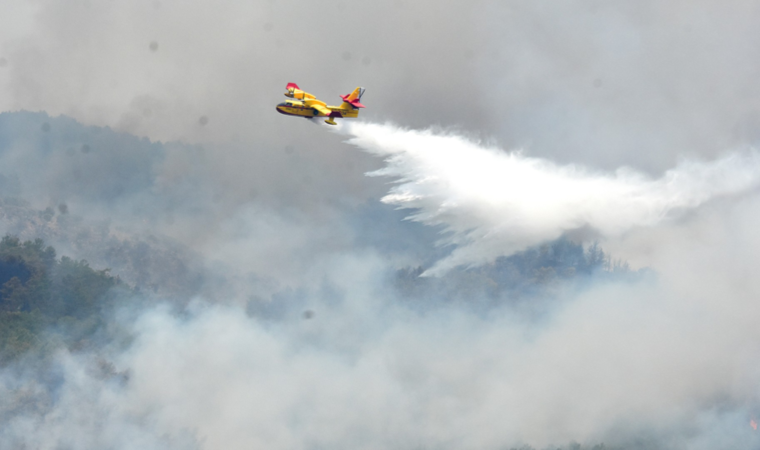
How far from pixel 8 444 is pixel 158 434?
13.4 meters

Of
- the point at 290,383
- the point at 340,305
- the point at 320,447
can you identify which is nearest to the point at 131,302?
the point at 340,305

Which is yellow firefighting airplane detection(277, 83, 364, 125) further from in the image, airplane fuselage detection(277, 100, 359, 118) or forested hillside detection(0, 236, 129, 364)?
forested hillside detection(0, 236, 129, 364)

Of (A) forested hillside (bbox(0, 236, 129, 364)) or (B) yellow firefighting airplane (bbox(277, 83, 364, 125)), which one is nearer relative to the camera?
(B) yellow firefighting airplane (bbox(277, 83, 364, 125))

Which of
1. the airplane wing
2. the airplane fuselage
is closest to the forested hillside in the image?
the airplane fuselage

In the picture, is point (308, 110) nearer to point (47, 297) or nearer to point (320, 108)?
point (320, 108)

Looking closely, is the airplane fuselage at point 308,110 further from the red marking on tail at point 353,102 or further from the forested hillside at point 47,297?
the forested hillside at point 47,297

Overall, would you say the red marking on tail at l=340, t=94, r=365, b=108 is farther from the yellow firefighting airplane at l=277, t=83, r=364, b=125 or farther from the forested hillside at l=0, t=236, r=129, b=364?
the forested hillside at l=0, t=236, r=129, b=364

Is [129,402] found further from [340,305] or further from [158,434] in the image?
[340,305]

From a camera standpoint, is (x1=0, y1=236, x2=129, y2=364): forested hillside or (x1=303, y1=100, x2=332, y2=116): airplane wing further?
(x1=0, y1=236, x2=129, y2=364): forested hillside

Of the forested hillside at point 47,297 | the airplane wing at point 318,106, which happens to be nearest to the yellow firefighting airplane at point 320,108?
the airplane wing at point 318,106

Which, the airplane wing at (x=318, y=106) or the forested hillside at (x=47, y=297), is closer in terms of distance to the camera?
the airplane wing at (x=318, y=106)

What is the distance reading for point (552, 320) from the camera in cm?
10388

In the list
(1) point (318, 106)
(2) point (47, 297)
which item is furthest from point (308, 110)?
(2) point (47, 297)

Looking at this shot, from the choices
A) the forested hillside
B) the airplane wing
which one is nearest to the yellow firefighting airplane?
the airplane wing
